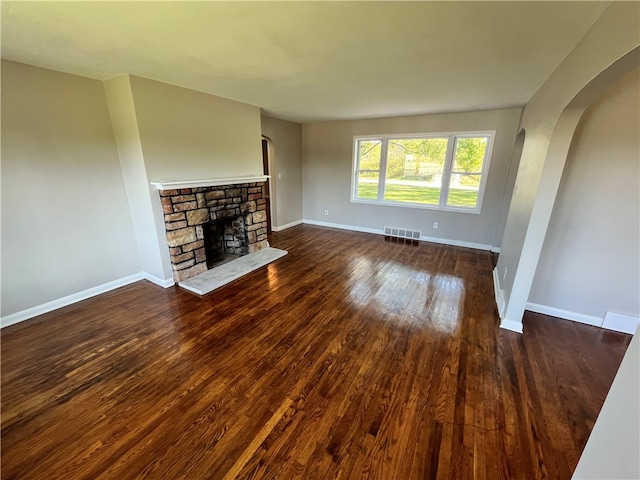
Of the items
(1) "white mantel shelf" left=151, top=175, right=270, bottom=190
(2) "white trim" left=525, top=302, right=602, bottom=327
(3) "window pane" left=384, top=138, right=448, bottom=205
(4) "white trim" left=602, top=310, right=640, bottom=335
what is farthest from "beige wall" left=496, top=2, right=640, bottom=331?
(1) "white mantel shelf" left=151, top=175, right=270, bottom=190

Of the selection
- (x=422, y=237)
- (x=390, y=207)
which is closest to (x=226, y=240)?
(x=390, y=207)

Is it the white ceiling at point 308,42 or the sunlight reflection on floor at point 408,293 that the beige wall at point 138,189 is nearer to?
the white ceiling at point 308,42

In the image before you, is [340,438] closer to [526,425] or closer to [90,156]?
[526,425]

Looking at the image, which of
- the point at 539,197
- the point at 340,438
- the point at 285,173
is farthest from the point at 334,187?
the point at 340,438

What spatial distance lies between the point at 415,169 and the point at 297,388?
14.8ft

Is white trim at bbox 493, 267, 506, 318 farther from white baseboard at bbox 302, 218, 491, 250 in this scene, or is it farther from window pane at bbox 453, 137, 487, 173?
window pane at bbox 453, 137, 487, 173

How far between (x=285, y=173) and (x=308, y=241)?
68.3 inches

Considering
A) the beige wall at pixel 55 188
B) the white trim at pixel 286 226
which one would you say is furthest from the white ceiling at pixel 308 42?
the white trim at pixel 286 226

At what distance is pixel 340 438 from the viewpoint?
4.89 ft

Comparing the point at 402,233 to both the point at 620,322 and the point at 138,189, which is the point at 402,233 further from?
the point at 138,189

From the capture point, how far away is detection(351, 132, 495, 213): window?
14.8 ft

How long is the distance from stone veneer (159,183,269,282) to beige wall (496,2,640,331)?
11.7 feet

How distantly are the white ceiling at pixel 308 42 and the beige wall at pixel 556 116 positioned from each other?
0.14 m

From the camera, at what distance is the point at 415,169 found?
198 inches
